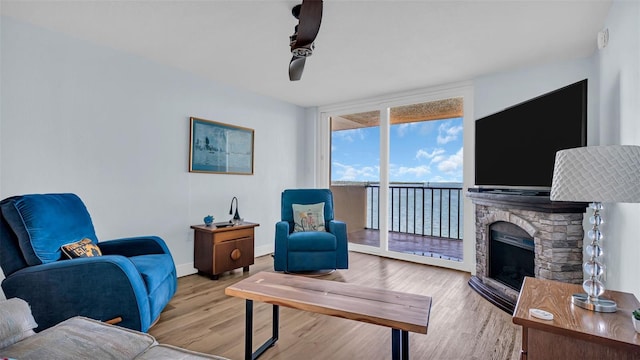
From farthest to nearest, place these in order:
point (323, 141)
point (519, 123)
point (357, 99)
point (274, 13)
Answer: point (323, 141)
point (357, 99)
point (519, 123)
point (274, 13)

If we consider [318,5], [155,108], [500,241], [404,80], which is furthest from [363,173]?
[318,5]

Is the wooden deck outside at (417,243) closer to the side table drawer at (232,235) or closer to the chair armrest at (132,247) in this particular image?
the side table drawer at (232,235)

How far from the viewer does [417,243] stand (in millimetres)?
4941

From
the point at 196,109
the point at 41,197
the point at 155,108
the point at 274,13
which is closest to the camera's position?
the point at 41,197

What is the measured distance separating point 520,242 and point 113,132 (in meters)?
3.88

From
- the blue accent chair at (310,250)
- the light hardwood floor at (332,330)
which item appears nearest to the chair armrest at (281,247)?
the blue accent chair at (310,250)

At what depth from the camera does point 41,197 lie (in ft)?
6.79

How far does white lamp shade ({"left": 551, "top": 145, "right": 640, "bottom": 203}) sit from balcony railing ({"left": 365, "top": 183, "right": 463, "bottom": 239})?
3680mm

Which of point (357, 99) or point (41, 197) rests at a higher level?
point (357, 99)

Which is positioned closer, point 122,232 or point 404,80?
point 122,232

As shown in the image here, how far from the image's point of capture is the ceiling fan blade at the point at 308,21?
5.48 feet

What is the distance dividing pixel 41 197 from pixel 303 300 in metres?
1.89

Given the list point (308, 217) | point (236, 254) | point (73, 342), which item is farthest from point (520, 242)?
point (73, 342)

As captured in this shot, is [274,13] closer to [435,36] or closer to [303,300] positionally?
[435,36]
